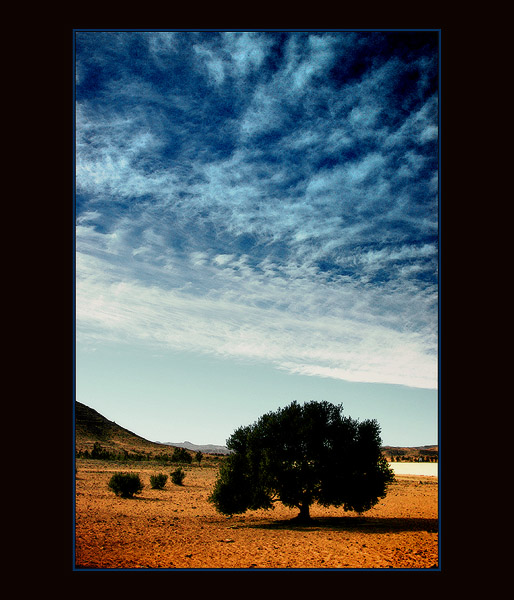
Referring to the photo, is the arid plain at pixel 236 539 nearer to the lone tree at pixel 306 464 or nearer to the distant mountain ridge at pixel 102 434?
the lone tree at pixel 306 464

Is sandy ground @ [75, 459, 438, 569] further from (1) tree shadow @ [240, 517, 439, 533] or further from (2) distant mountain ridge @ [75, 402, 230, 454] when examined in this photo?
(2) distant mountain ridge @ [75, 402, 230, 454]

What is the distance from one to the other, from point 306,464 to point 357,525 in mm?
3454

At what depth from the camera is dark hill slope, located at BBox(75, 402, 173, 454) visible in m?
81.6

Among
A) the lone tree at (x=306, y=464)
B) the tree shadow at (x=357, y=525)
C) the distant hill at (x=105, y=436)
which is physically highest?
the lone tree at (x=306, y=464)

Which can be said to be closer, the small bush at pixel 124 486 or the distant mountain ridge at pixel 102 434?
the small bush at pixel 124 486

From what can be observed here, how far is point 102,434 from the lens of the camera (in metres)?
87.8

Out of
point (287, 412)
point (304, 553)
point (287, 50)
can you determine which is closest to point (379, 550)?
point (304, 553)

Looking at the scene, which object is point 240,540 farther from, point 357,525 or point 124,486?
point 124,486

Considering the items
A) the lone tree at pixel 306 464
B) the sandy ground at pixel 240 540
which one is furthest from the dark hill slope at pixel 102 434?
the lone tree at pixel 306 464

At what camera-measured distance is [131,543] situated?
13680mm

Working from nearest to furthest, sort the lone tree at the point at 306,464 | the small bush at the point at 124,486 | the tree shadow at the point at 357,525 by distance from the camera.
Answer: the tree shadow at the point at 357,525
the lone tree at the point at 306,464
the small bush at the point at 124,486

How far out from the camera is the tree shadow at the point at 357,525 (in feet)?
55.3

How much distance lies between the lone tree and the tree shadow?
28.2 inches

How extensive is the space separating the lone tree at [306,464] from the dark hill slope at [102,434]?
6748cm
